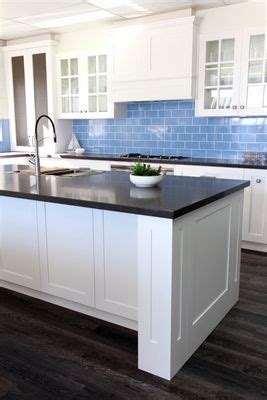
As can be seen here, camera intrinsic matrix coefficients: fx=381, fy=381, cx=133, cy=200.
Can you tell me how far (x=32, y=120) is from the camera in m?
5.68

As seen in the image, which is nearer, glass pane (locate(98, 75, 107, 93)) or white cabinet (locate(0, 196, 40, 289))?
white cabinet (locate(0, 196, 40, 289))

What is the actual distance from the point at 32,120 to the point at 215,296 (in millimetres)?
4229

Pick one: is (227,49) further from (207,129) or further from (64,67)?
(64,67)

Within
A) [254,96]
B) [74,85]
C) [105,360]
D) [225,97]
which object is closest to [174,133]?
[225,97]

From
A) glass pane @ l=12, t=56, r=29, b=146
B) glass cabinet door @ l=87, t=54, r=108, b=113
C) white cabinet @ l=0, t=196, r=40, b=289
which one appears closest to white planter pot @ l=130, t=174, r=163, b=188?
white cabinet @ l=0, t=196, r=40, b=289

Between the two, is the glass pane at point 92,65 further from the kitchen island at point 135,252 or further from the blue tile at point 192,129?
the kitchen island at point 135,252

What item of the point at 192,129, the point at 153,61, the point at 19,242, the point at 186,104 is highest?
the point at 153,61

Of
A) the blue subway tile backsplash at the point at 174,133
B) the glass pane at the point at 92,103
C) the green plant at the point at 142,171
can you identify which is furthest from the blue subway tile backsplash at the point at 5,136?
the green plant at the point at 142,171

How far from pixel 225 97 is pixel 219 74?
0.26 meters

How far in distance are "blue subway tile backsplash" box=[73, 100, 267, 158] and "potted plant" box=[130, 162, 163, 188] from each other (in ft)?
7.40

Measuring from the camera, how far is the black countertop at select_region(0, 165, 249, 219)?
1916 millimetres

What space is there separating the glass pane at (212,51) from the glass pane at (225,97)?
0.36 metres

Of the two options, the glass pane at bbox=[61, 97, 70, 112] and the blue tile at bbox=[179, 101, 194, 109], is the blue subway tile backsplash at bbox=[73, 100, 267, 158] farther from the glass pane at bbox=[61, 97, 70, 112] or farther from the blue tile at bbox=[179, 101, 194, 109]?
the glass pane at bbox=[61, 97, 70, 112]

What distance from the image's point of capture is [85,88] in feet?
17.1
